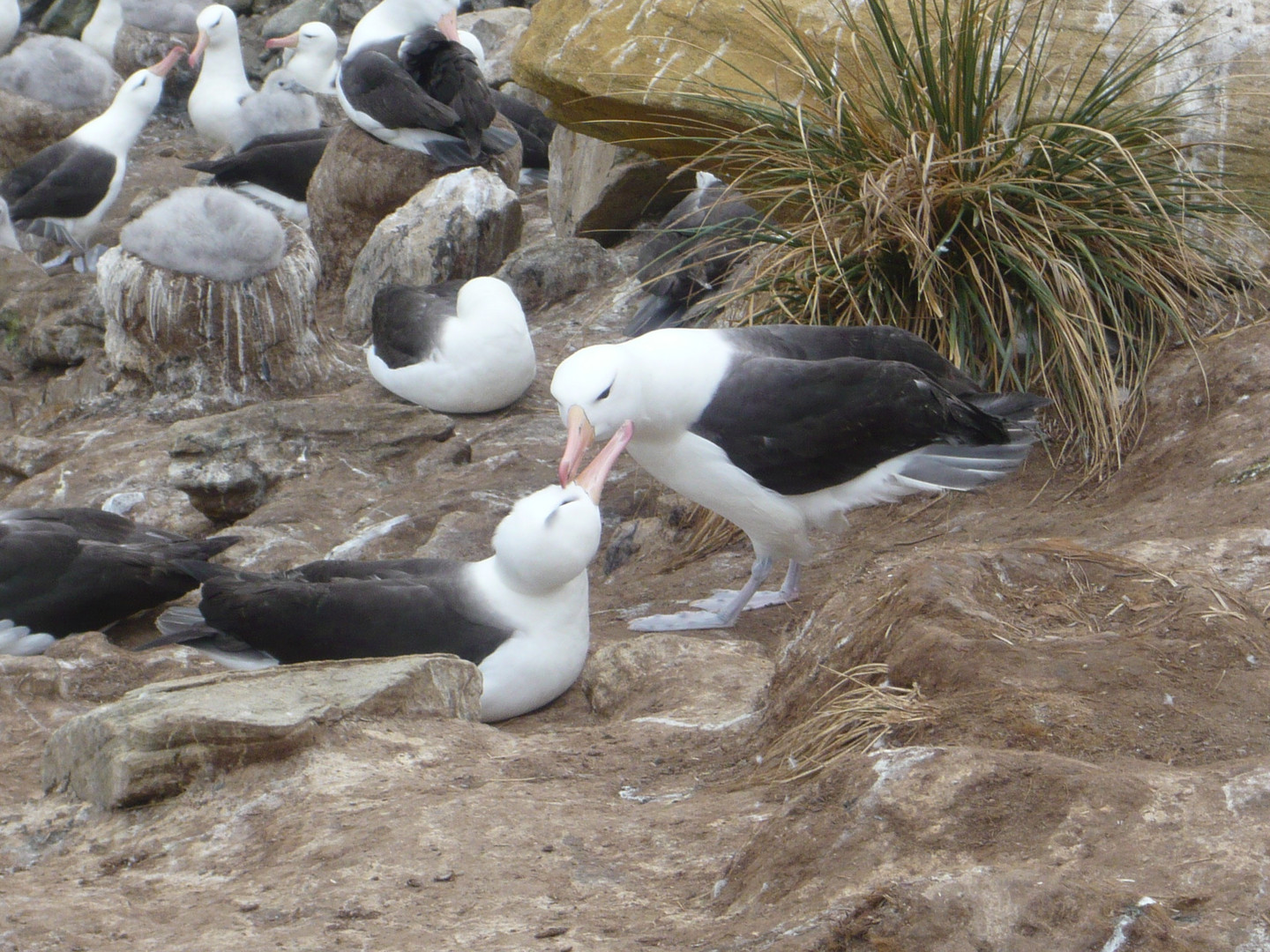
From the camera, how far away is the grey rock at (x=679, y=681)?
129 inches

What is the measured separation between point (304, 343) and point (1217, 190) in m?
4.90

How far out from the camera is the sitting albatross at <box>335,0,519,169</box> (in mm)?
9086

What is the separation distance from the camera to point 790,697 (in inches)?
109

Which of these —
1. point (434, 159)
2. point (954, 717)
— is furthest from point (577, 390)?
point (434, 159)

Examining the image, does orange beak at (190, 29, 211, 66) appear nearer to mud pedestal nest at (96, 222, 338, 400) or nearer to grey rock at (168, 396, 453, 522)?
mud pedestal nest at (96, 222, 338, 400)

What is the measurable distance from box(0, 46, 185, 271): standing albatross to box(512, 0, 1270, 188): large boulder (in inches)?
202

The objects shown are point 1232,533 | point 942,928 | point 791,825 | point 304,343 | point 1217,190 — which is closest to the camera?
point 942,928

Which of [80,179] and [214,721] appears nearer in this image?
[214,721]

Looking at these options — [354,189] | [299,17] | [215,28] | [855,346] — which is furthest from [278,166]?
[855,346]

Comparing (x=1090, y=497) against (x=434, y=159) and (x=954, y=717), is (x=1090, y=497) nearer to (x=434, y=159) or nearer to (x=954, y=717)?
(x=954, y=717)

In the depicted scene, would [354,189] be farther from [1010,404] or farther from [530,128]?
[1010,404]

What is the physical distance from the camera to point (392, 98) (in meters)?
9.05

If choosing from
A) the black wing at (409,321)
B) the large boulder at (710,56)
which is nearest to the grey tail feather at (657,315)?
the large boulder at (710,56)

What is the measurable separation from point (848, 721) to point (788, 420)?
177 centimetres
